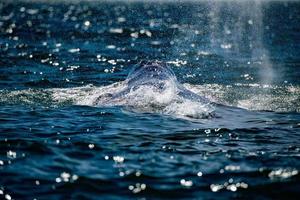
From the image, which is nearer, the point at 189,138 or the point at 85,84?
the point at 189,138

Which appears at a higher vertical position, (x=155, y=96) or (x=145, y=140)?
(x=155, y=96)

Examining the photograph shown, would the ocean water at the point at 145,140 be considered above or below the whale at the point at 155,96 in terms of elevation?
below

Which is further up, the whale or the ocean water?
the whale

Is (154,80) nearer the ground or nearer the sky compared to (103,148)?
nearer the sky

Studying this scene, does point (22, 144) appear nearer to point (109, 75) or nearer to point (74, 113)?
point (74, 113)

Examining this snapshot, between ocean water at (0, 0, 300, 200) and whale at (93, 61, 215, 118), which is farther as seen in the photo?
whale at (93, 61, 215, 118)

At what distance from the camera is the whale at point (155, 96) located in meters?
16.8

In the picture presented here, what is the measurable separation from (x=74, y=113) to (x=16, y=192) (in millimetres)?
7461

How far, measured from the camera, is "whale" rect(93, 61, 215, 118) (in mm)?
16750

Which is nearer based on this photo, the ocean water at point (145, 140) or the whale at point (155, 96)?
the ocean water at point (145, 140)

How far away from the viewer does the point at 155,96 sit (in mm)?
18281

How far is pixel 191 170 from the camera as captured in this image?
10367 millimetres

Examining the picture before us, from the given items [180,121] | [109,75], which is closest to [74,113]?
[180,121]

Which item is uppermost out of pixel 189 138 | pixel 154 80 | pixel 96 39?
pixel 96 39
